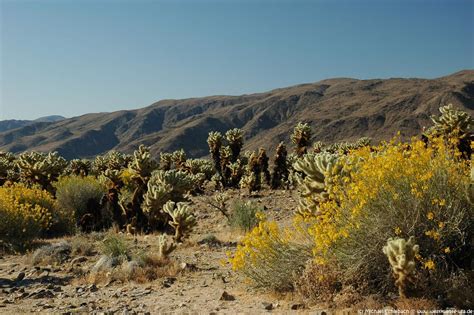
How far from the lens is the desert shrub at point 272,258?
6.34 metres

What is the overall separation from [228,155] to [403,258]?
62.5 ft

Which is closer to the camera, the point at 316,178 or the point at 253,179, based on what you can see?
the point at 316,178

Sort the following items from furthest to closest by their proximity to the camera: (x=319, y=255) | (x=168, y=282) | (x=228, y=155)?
(x=228, y=155) → (x=168, y=282) → (x=319, y=255)

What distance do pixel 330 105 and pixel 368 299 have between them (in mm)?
134998

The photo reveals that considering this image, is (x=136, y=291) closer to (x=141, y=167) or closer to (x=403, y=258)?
(x=403, y=258)

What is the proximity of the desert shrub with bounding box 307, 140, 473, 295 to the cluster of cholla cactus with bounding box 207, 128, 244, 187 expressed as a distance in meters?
16.7

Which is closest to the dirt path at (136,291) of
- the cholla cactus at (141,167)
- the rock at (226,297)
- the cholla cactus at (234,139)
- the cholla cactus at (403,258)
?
the rock at (226,297)

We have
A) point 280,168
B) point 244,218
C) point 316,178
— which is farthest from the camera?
point 280,168

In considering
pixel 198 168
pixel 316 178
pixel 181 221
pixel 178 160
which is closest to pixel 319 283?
pixel 316 178

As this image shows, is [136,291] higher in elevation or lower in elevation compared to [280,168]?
lower

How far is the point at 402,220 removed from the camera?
5.61 metres

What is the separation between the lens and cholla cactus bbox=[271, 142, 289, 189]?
2078cm

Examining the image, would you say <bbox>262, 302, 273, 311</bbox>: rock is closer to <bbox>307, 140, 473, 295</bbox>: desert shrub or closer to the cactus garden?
the cactus garden

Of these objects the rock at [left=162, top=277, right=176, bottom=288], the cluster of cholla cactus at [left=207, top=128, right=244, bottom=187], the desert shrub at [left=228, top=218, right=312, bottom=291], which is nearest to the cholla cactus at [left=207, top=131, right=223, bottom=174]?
the cluster of cholla cactus at [left=207, top=128, right=244, bottom=187]
